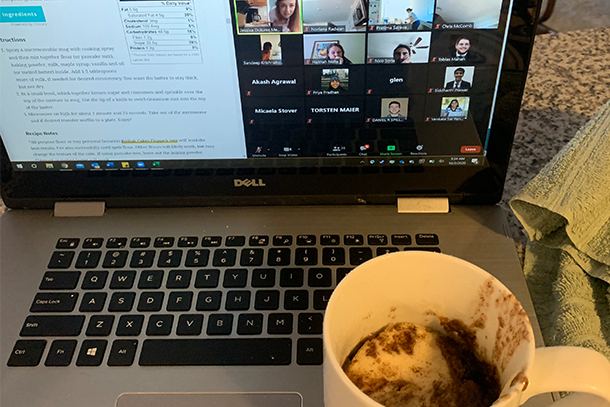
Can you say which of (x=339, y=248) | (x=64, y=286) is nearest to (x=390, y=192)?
(x=339, y=248)

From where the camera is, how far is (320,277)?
1.38ft

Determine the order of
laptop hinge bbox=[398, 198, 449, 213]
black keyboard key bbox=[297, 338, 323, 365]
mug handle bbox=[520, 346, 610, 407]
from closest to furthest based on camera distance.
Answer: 1. mug handle bbox=[520, 346, 610, 407]
2. black keyboard key bbox=[297, 338, 323, 365]
3. laptop hinge bbox=[398, 198, 449, 213]

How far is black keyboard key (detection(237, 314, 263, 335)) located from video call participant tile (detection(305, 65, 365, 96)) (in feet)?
0.66

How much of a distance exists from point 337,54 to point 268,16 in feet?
0.21

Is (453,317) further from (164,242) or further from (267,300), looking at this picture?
(164,242)

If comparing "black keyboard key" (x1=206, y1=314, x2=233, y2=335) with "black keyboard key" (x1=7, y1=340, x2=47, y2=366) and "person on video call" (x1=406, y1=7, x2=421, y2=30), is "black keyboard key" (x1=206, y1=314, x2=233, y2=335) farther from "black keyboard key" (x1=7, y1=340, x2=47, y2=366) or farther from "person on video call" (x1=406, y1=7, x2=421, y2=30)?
"person on video call" (x1=406, y1=7, x2=421, y2=30)

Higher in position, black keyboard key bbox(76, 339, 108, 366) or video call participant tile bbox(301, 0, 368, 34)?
video call participant tile bbox(301, 0, 368, 34)

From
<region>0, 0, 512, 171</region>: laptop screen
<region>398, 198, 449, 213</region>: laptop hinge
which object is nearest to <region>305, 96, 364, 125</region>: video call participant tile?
<region>0, 0, 512, 171</region>: laptop screen

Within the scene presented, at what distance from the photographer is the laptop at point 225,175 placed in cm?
38

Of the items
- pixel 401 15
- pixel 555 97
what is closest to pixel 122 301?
pixel 401 15

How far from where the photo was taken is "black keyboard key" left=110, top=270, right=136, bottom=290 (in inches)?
16.6

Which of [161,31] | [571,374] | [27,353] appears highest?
[161,31]

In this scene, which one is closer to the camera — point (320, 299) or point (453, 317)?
point (453, 317)

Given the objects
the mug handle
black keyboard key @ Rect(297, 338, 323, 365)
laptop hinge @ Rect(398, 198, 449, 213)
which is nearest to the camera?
the mug handle
